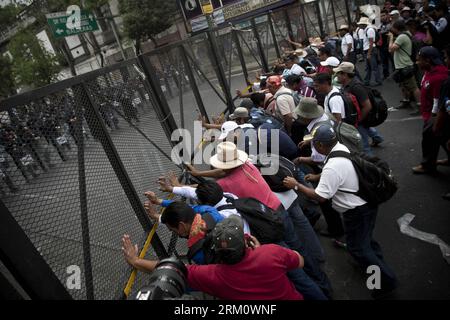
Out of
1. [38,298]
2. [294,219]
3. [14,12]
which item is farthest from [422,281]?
[14,12]

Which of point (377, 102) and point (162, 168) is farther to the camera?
point (377, 102)

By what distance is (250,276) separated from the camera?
1993mm

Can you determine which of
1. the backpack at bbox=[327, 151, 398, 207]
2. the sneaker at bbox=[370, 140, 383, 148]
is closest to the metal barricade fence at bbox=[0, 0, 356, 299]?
the backpack at bbox=[327, 151, 398, 207]

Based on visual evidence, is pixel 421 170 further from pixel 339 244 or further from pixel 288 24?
pixel 288 24

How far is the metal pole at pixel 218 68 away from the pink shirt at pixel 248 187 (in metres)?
3.83

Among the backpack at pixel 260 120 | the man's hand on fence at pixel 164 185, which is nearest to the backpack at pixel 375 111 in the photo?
the backpack at pixel 260 120

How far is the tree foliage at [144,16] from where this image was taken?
2547cm

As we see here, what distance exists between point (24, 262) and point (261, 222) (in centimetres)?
168

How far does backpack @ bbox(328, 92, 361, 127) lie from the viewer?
4.34 metres

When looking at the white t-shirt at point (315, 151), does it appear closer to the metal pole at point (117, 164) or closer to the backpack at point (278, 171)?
the backpack at point (278, 171)

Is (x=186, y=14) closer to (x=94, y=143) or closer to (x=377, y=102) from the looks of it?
(x=377, y=102)

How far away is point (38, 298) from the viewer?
1733 mm

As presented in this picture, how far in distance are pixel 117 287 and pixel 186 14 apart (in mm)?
25451

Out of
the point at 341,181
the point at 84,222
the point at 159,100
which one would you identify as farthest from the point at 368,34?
the point at 84,222
